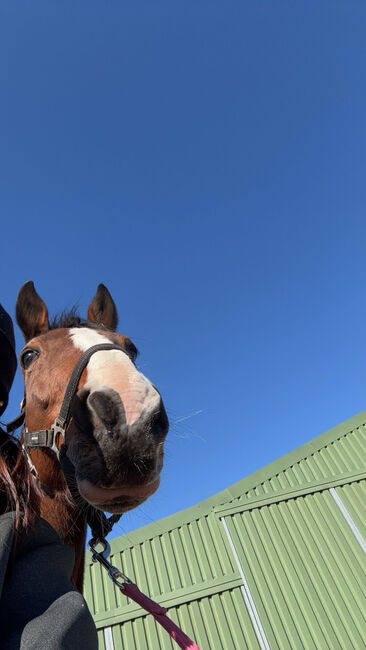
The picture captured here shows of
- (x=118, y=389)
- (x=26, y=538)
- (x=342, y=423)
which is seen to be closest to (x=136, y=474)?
(x=118, y=389)

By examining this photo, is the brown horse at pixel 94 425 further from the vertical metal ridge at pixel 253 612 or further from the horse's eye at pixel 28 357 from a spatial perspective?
the vertical metal ridge at pixel 253 612

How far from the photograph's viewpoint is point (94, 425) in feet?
5.07

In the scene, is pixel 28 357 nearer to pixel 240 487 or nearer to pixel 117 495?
pixel 117 495

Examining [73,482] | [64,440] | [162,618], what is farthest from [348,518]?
[64,440]

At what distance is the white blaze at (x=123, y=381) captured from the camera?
1489mm

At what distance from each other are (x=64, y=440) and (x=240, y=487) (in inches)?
354

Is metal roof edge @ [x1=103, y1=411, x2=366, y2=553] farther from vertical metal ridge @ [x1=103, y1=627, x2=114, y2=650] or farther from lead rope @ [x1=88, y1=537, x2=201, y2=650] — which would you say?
lead rope @ [x1=88, y1=537, x2=201, y2=650]

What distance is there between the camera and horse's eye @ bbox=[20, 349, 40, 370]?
2354 millimetres

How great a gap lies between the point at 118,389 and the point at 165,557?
28.0ft

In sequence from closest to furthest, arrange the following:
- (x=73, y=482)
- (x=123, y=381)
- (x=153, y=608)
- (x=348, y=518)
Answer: (x=123, y=381)
(x=73, y=482)
(x=153, y=608)
(x=348, y=518)

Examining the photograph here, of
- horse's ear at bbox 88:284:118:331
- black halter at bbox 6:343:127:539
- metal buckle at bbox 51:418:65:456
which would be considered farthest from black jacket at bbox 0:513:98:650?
horse's ear at bbox 88:284:118:331

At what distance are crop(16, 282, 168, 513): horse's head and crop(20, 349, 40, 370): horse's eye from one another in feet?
0.87

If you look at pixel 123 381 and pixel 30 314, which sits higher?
pixel 30 314

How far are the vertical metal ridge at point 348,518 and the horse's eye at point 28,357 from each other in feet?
29.8
